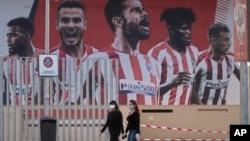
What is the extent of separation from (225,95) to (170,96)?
8.12 feet

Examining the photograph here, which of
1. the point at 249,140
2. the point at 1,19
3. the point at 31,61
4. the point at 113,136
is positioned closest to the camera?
the point at 249,140

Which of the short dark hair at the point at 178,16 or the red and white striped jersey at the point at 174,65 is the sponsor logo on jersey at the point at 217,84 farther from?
the short dark hair at the point at 178,16

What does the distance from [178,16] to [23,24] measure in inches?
269

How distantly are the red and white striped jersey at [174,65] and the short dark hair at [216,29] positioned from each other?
984 millimetres

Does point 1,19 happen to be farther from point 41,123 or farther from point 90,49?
point 41,123

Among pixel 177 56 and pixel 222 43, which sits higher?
pixel 222 43

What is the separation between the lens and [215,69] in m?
27.9

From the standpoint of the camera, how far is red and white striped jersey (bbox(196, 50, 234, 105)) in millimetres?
27812

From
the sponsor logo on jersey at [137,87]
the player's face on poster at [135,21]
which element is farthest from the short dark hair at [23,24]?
the sponsor logo on jersey at [137,87]

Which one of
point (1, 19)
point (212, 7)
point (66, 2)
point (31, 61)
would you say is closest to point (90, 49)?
point (66, 2)

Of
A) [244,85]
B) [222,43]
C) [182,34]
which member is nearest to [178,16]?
[182,34]

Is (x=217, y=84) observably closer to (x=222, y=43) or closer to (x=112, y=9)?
(x=222, y=43)

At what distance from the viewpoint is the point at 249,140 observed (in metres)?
9.95

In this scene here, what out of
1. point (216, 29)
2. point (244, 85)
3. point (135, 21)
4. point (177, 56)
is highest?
point (135, 21)
